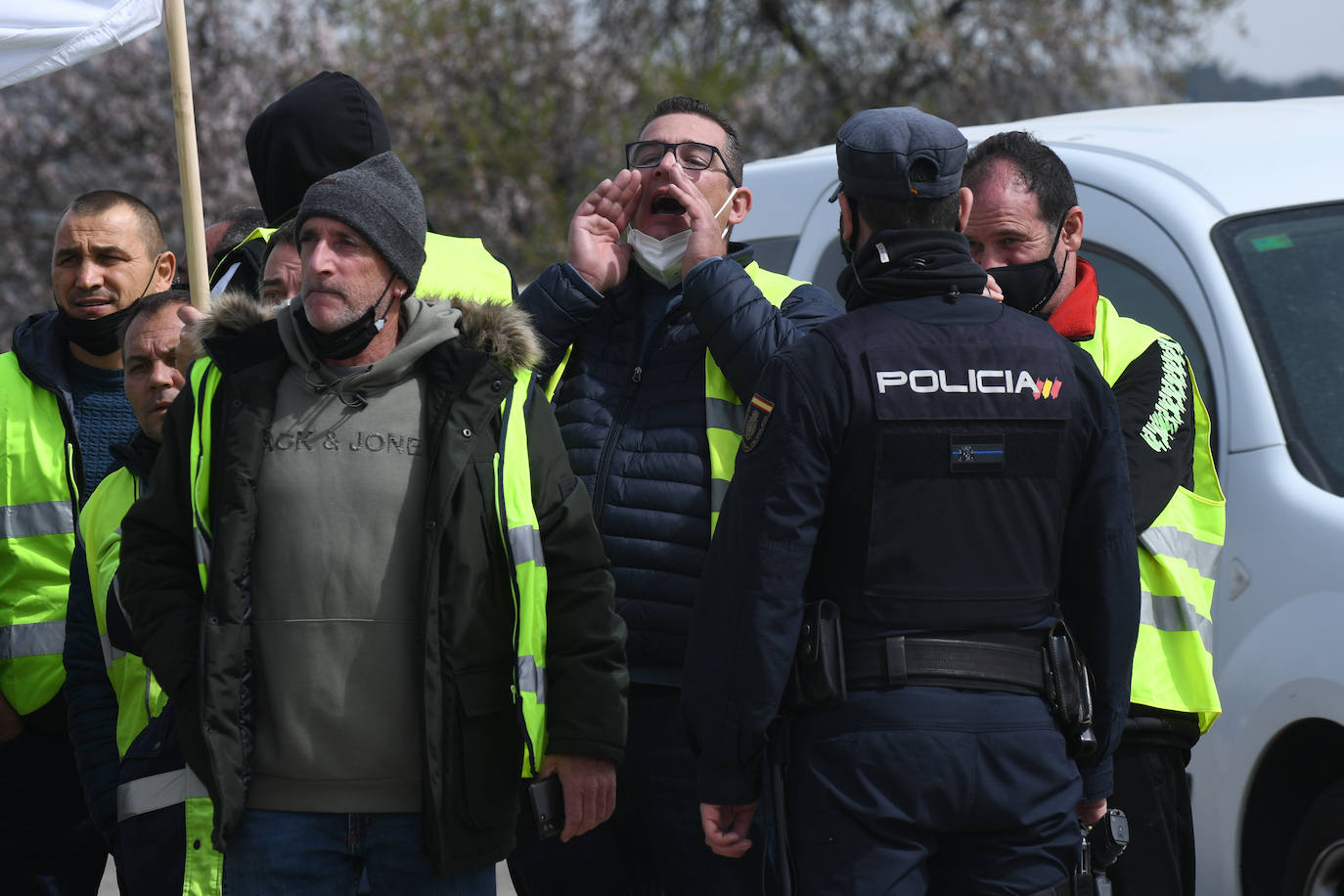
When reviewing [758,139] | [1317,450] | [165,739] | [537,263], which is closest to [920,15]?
[758,139]

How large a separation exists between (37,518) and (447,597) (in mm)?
1572

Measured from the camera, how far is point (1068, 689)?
9.61 feet

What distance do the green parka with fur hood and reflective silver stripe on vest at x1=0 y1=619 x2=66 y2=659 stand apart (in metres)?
1.06

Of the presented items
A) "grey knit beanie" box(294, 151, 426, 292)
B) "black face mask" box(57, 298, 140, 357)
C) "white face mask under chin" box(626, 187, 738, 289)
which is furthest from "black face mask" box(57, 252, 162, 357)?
"white face mask under chin" box(626, 187, 738, 289)

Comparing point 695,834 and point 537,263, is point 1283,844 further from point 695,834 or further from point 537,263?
point 537,263

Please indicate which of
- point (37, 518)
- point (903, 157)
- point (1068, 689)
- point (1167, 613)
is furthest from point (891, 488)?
point (37, 518)

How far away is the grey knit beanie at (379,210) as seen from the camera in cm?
324

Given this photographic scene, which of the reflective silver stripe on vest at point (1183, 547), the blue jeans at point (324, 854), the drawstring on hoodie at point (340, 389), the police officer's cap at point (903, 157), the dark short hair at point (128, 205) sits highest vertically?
the dark short hair at point (128, 205)

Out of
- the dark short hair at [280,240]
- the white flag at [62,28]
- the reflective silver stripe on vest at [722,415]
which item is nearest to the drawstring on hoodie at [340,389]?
the dark short hair at [280,240]

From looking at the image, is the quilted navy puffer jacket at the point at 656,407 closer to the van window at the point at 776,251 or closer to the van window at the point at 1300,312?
the van window at the point at 1300,312

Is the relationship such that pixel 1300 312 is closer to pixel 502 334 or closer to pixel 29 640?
pixel 502 334

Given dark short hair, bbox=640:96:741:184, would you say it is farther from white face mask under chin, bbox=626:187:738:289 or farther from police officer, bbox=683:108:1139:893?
police officer, bbox=683:108:1139:893

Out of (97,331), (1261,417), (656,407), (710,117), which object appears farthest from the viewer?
(97,331)

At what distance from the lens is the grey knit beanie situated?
3.24 metres
